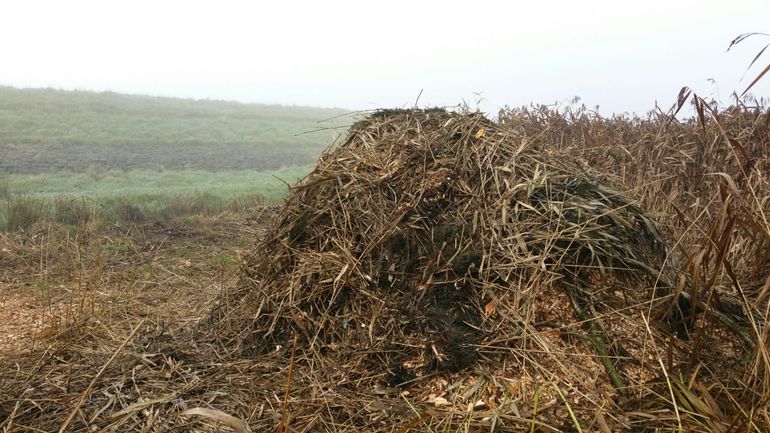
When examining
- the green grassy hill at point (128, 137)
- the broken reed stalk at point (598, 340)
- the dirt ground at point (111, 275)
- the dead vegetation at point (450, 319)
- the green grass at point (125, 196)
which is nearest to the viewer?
the dead vegetation at point (450, 319)

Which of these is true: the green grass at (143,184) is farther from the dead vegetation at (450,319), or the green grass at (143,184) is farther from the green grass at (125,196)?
the dead vegetation at (450,319)

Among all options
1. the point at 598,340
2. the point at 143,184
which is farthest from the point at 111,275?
the point at 143,184

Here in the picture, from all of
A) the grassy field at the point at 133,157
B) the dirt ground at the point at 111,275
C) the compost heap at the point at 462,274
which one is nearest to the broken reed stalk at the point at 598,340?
the compost heap at the point at 462,274

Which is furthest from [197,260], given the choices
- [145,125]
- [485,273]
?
[145,125]

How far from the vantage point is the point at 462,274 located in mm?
2811

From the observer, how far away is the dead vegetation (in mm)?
2168

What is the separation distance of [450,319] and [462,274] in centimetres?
27

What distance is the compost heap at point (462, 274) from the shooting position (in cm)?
247

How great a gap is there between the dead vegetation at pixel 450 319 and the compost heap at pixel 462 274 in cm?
1

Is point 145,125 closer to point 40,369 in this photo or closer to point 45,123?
point 45,123

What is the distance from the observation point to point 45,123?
68.2 ft

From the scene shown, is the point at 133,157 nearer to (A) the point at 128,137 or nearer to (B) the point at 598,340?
(A) the point at 128,137

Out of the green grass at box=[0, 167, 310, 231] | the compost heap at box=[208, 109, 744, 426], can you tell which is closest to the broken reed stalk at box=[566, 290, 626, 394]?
the compost heap at box=[208, 109, 744, 426]

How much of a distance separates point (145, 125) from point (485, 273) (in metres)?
25.0
